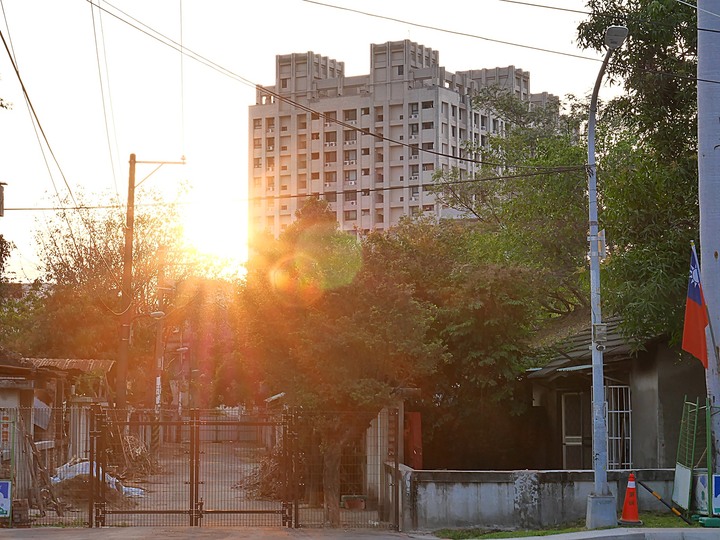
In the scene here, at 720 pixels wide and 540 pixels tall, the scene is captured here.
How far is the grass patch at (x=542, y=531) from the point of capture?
62.7ft

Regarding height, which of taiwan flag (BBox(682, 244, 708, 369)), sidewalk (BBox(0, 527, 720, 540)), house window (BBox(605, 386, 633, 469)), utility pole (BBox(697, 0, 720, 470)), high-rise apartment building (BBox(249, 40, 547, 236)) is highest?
high-rise apartment building (BBox(249, 40, 547, 236))

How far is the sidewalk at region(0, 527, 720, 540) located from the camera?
1827 cm

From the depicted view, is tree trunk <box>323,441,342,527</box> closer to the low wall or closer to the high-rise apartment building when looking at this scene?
the low wall

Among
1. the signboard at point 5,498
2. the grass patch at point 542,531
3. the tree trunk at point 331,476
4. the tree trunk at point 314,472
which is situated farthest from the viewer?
the tree trunk at point 314,472

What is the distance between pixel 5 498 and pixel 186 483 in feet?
11.9

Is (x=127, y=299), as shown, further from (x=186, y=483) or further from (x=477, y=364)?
(x=477, y=364)

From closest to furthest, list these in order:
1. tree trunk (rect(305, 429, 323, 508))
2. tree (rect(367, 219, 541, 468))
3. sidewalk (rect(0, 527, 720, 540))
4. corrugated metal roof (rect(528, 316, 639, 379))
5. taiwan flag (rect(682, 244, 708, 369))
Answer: sidewalk (rect(0, 527, 720, 540)) < taiwan flag (rect(682, 244, 708, 369)) < tree trunk (rect(305, 429, 323, 508)) < corrugated metal roof (rect(528, 316, 639, 379)) < tree (rect(367, 219, 541, 468))

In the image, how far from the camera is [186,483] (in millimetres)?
22766

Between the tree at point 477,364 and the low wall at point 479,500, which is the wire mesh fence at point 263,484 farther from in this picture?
the tree at point 477,364

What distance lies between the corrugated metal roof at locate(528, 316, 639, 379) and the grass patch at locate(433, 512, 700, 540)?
4.17 m

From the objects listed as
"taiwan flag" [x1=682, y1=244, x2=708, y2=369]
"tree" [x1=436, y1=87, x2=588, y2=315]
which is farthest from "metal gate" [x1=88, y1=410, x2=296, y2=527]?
"tree" [x1=436, y1=87, x2=588, y2=315]

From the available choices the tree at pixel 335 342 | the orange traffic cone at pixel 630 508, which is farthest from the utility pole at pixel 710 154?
the tree at pixel 335 342

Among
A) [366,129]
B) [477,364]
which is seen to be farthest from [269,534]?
[366,129]

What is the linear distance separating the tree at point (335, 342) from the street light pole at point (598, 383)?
3.28 metres
